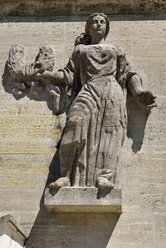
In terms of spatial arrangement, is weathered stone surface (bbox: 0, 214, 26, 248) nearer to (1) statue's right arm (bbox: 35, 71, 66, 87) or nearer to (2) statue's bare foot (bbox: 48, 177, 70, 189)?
(2) statue's bare foot (bbox: 48, 177, 70, 189)

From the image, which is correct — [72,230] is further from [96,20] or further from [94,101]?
[96,20]

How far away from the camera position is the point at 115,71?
27.8 ft

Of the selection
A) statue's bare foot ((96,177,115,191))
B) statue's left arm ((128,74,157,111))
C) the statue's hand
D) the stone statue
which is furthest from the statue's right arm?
statue's bare foot ((96,177,115,191))

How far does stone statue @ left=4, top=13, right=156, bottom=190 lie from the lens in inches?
307

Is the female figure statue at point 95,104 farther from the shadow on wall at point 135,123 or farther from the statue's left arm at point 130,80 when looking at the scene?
the shadow on wall at point 135,123

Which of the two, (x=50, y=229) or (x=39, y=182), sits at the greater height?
(x=39, y=182)

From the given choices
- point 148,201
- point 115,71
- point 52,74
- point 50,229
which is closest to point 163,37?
point 115,71

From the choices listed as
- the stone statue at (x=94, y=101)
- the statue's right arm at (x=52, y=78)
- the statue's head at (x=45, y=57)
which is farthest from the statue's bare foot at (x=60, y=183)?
the statue's head at (x=45, y=57)

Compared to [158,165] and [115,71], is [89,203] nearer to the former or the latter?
[158,165]

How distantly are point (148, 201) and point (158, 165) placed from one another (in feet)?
2.26

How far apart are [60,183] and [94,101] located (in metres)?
1.62

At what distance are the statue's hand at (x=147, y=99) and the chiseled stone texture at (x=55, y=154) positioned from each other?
29cm

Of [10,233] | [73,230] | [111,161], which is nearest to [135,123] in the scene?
[111,161]

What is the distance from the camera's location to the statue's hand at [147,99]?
8.36 meters
